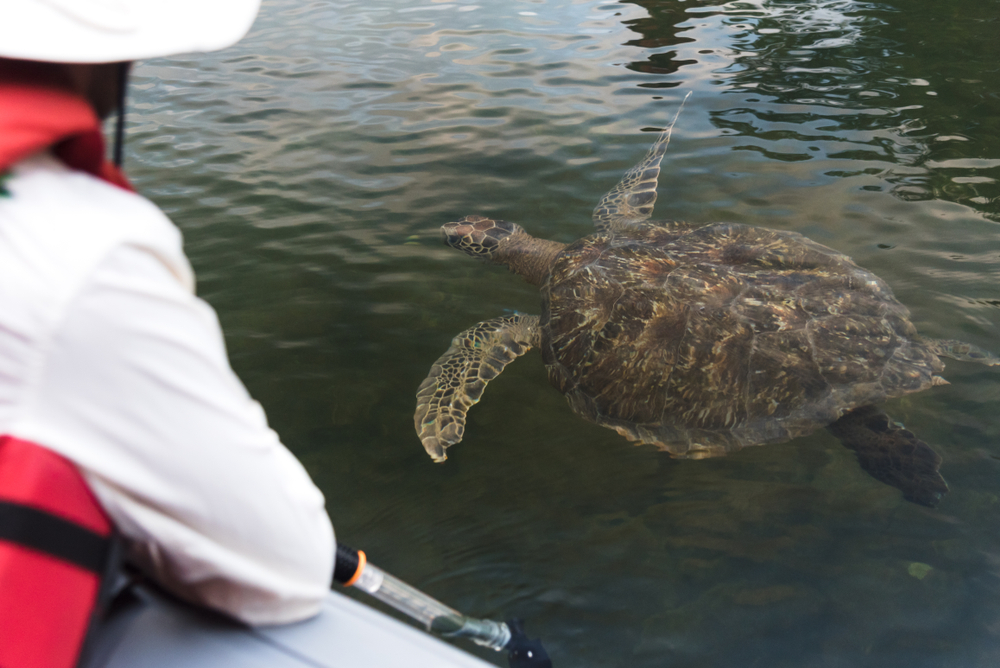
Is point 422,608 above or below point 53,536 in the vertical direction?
below

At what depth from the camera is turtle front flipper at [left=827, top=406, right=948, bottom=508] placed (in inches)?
95.8

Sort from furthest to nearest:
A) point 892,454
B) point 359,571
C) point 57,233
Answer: point 892,454 < point 359,571 < point 57,233

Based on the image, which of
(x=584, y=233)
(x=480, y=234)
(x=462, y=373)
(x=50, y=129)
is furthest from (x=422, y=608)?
(x=584, y=233)

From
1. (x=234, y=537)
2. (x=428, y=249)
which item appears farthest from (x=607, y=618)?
(x=428, y=249)

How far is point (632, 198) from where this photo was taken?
4164 mm

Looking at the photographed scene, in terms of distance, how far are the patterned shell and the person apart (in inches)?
89.7

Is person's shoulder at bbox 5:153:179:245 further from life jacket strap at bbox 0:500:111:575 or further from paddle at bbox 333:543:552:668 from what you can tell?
paddle at bbox 333:543:552:668

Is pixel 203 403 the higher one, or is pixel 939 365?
pixel 203 403

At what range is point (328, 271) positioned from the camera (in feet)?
13.2

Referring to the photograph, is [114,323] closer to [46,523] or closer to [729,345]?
[46,523]

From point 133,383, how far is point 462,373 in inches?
106

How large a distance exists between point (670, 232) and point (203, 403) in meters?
3.20

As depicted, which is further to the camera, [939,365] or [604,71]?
[604,71]

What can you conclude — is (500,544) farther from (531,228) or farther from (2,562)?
(531,228)
